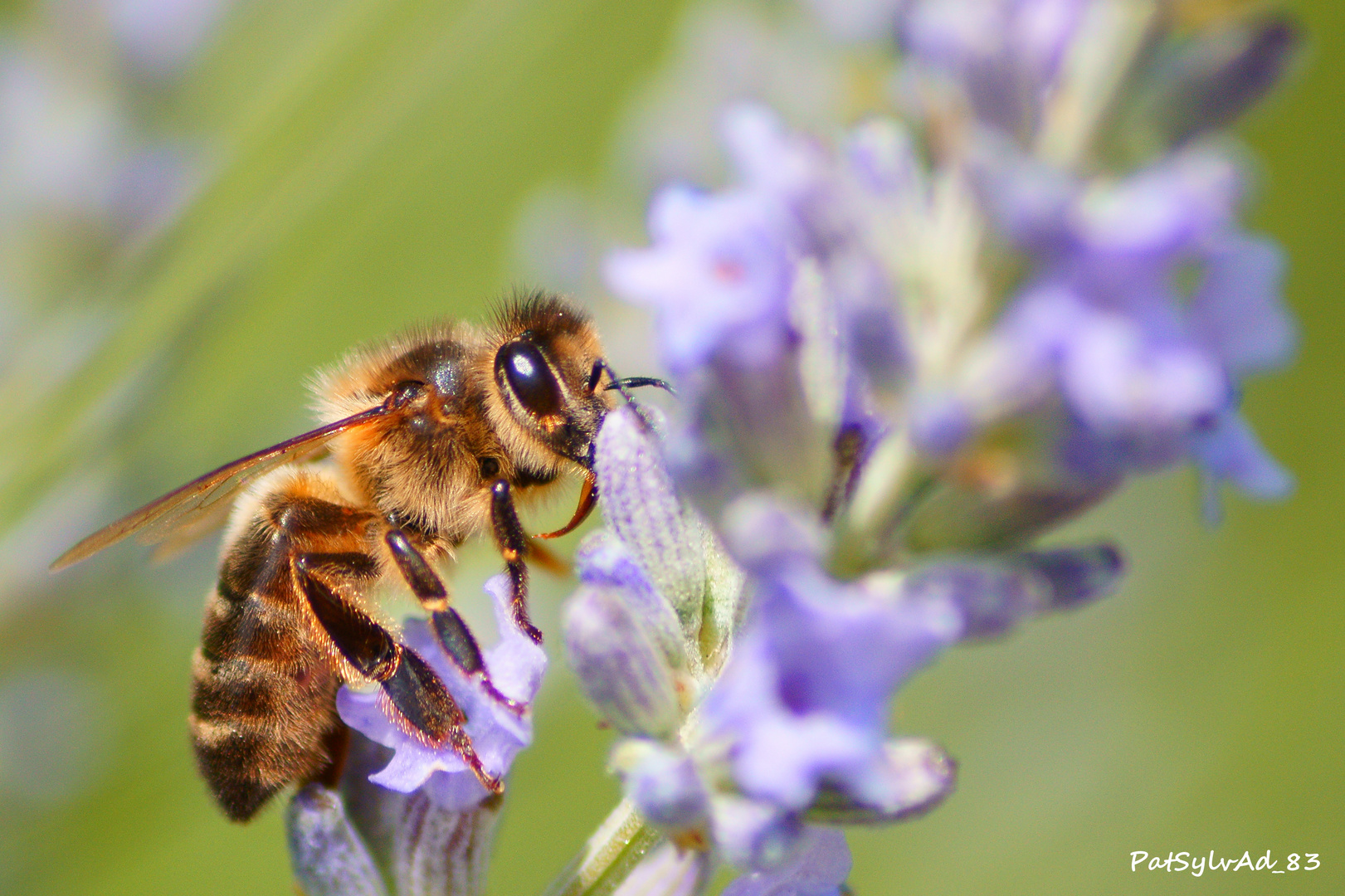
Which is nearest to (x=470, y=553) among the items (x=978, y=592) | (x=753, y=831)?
(x=753, y=831)

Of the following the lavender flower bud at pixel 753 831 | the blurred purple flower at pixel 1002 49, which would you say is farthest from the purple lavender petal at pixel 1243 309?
the lavender flower bud at pixel 753 831

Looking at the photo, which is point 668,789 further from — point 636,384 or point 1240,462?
point 636,384

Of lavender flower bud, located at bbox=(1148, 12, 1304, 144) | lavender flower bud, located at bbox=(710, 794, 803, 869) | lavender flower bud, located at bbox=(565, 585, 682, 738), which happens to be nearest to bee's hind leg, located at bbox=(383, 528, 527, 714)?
lavender flower bud, located at bbox=(565, 585, 682, 738)

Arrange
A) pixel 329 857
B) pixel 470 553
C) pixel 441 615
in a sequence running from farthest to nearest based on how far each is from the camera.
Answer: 1. pixel 470 553
2. pixel 441 615
3. pixel 329 857

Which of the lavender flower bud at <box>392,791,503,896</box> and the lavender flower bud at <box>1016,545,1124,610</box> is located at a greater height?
the lavender flower bud at <box>1016,545,1124,610</box>

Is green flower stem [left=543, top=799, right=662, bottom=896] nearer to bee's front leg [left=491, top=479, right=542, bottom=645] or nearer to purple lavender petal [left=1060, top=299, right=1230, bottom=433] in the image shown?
bee's front leg [left=491, top=479, right=542, bottom=645]

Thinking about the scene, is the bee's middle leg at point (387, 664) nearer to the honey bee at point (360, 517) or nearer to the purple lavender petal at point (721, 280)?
the honey bee at point (360, 517)

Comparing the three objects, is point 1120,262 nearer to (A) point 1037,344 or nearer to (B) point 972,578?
(A) point 1037,344
